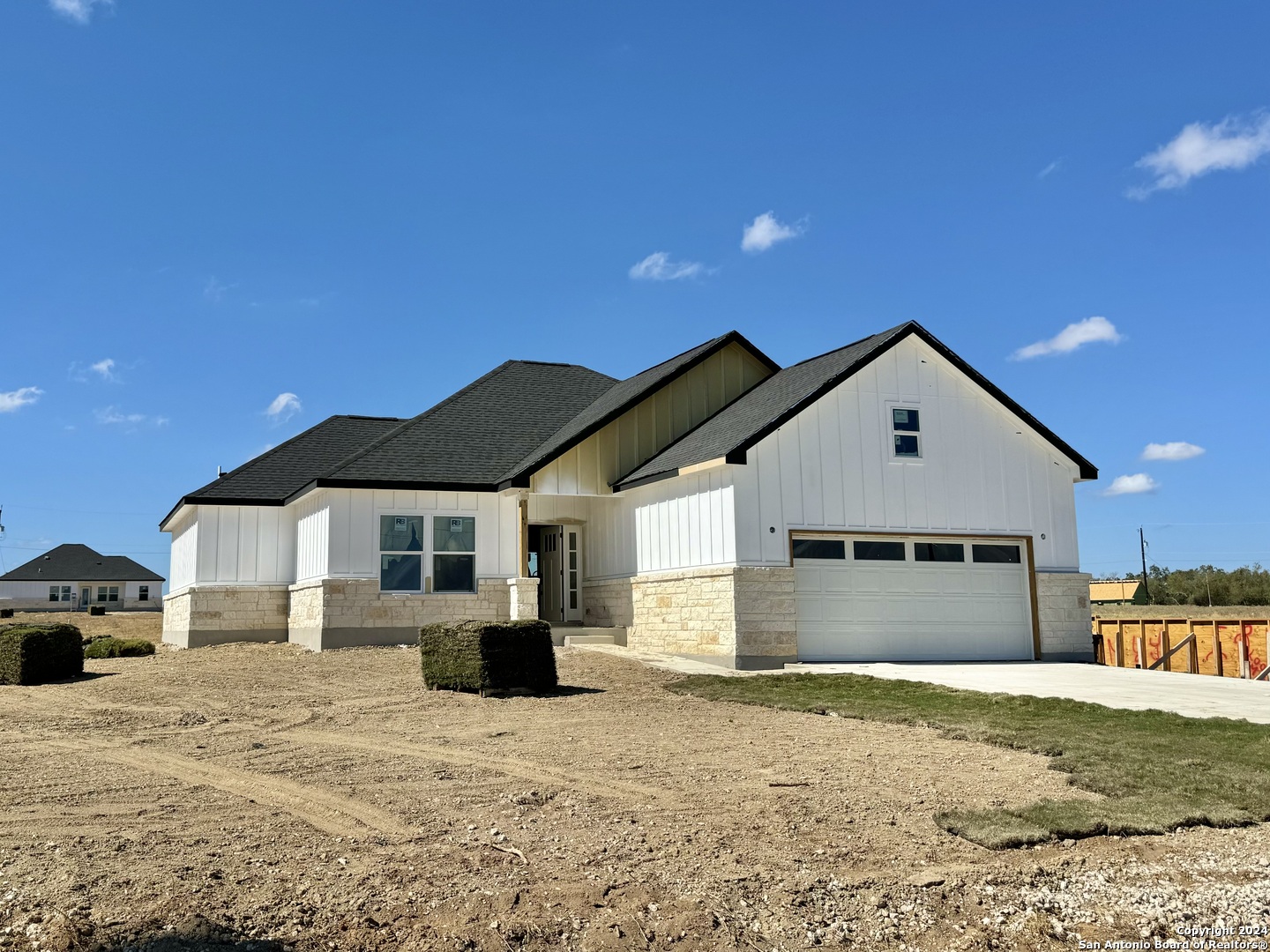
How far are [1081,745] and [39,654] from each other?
1396cm

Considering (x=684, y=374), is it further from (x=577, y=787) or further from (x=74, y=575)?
(x=74, y=575)

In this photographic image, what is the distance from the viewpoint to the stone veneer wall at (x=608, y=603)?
21000 mm

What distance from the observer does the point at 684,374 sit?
75.2ft

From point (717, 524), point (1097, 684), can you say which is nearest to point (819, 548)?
point (717, 524)

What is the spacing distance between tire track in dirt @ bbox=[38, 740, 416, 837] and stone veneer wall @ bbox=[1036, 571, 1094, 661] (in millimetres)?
15680

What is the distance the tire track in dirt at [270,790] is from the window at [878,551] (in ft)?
41.6

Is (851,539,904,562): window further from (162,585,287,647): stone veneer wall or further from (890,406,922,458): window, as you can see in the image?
(162,585,287,647): stone veneer wall

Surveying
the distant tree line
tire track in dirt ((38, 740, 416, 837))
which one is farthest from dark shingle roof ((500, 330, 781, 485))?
the distant tree line

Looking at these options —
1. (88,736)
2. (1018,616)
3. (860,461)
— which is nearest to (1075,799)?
(88,736)

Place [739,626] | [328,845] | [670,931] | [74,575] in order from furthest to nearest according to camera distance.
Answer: [74,575] → [739,626] → [328,845] → [670,931]

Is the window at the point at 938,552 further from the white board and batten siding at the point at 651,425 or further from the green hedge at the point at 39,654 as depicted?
the green hedge at the point at 39,654

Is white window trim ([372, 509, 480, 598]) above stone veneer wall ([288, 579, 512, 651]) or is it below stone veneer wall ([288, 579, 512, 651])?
above

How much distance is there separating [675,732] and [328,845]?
4.84 metres

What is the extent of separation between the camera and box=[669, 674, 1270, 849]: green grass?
22.9 ft
